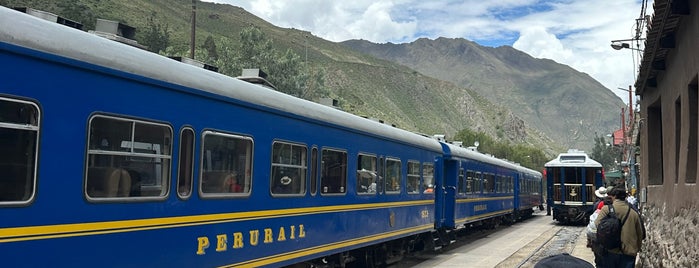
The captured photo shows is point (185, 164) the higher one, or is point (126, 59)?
point (126, 59)

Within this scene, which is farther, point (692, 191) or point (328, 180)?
point (328, 180)

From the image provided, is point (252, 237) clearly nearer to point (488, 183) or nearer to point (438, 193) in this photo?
point (438, 193)

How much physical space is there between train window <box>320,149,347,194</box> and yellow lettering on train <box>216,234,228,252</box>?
2474 mm

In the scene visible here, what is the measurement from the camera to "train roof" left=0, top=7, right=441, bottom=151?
4324 millimetres

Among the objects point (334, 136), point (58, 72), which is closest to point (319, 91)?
point (334, 136)

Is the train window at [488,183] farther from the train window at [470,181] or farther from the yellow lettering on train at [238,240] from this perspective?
the yellow lettering on train at [238,240]

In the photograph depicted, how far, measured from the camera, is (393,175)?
38.6 feet

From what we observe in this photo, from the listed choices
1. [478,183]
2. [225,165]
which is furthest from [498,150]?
[225,165]

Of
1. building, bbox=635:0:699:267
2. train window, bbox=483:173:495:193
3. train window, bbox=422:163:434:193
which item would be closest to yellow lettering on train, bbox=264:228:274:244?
building, bbox=635:0:699:267

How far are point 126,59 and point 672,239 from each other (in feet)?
23.5

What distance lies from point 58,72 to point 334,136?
4.97 meters

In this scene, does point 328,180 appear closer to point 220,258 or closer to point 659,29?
point 220,258

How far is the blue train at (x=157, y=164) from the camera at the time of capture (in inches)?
169

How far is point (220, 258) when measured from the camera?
6.40 metres
